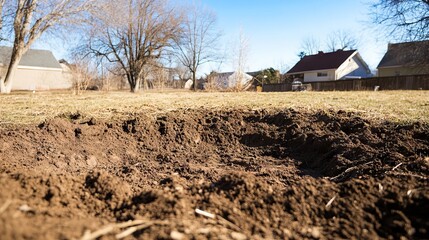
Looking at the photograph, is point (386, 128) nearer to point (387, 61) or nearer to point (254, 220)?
point (254, 220)

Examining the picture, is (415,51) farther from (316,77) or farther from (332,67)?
(316,77)

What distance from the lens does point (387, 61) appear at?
33.4 m

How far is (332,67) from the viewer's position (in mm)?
35750

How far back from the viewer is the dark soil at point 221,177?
128 cm

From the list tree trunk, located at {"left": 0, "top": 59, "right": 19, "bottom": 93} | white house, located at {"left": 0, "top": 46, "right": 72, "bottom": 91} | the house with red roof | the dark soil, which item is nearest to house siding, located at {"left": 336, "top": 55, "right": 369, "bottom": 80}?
the house with red roof

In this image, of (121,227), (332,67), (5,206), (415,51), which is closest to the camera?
Answer: (5,206)

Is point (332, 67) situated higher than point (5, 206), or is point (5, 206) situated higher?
point (332, 67)

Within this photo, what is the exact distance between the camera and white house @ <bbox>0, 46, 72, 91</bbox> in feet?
122

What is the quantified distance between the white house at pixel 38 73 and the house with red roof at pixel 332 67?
30365 millimetres

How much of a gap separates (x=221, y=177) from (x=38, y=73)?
1739 inches

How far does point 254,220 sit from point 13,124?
3.61 m

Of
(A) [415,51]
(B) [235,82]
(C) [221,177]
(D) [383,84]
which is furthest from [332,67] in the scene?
(C) [221,177]

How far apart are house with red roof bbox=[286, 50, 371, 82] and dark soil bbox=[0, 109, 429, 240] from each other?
115 feet

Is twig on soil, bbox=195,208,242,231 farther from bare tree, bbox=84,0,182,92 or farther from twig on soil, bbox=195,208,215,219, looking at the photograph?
bare tree, bbox=84,0,182,92
